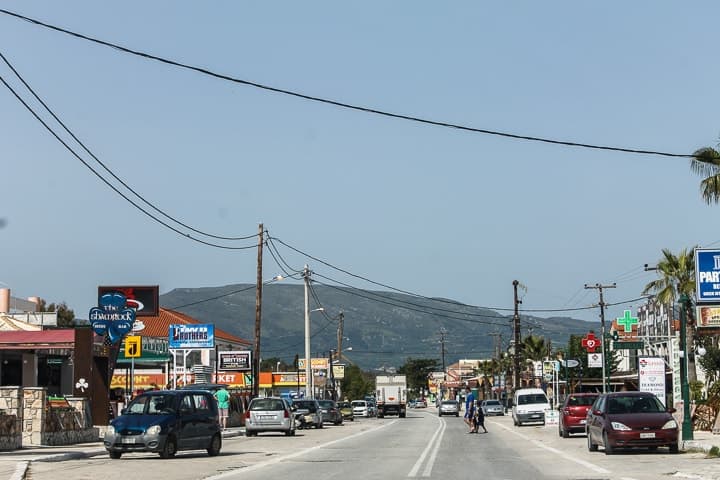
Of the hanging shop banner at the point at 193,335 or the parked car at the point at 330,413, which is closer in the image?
the parked car at the point at 330,413

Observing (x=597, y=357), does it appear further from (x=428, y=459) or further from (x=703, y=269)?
(x=428, y=459)

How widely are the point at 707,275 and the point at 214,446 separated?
1731cm

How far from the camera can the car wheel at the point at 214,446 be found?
2773cm

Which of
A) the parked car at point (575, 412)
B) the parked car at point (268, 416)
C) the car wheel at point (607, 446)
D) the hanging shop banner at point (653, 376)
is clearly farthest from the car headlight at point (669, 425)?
the parked car at point (268, 416)

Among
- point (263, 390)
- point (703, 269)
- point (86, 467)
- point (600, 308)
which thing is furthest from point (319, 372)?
point (86, 467)

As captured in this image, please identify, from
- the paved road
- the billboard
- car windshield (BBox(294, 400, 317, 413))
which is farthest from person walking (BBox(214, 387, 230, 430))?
the paved road

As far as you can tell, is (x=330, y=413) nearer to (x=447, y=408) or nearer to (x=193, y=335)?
(x=193, y=335)

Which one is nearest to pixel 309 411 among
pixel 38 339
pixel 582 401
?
pixel 38 339

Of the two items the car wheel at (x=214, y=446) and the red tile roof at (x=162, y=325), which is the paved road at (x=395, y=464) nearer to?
the car wheel at (x=214, y=446)

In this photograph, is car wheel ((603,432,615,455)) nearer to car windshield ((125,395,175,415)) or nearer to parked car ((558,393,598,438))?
car windshield ((125,395,175,415))

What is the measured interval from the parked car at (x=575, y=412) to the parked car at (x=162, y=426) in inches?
607

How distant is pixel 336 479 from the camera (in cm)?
1917

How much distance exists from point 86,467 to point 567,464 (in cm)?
1043

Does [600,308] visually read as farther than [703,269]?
Yes
